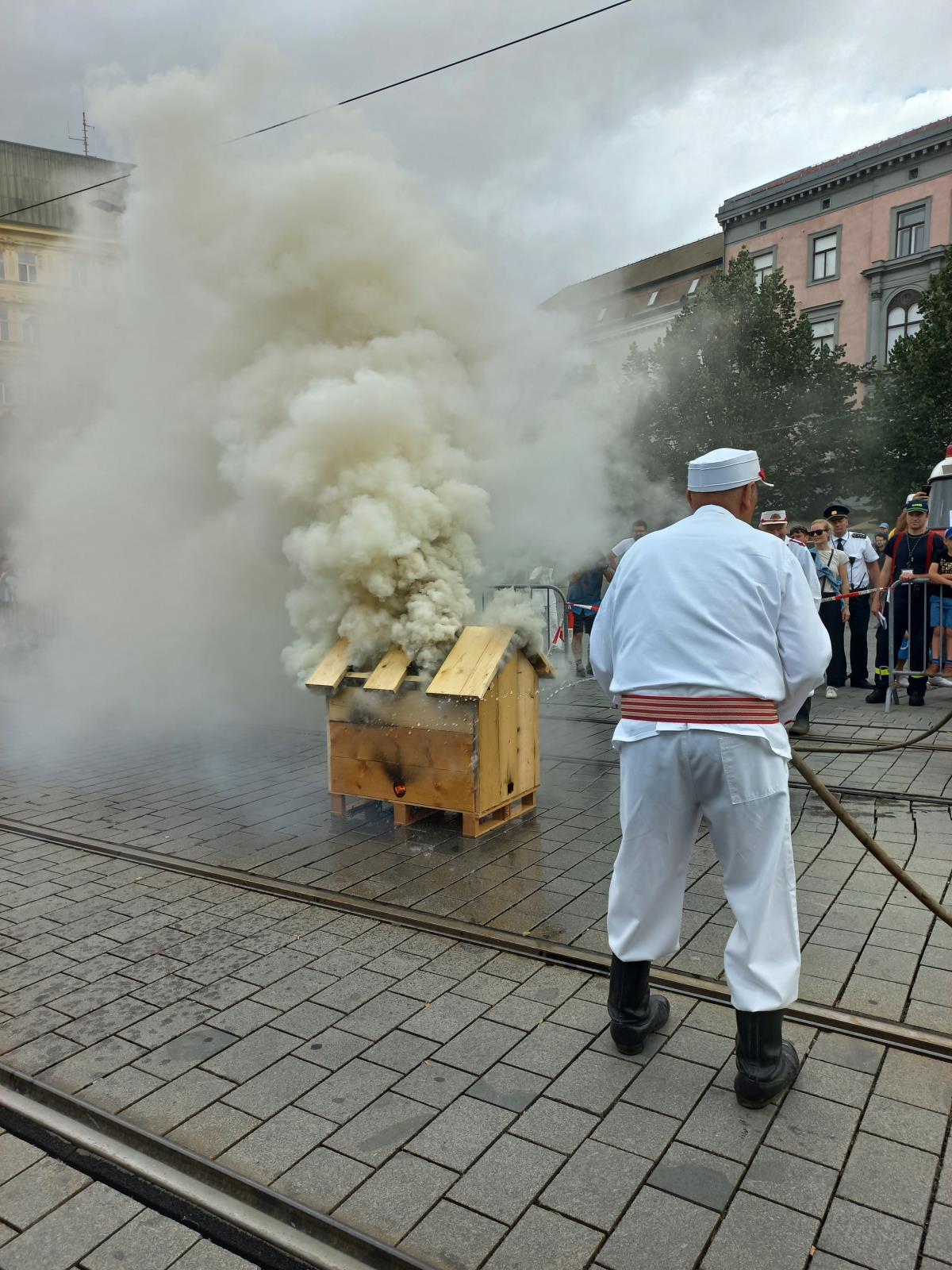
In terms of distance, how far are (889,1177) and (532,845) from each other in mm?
2785

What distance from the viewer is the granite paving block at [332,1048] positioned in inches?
116

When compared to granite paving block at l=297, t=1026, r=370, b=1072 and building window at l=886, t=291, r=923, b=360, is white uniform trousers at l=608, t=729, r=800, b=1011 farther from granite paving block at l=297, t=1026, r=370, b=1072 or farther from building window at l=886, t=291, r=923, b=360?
building window at l=886, t=291, r=923, b=360

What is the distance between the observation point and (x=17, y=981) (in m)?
3.58

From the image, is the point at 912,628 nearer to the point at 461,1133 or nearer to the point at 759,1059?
the point at 759,1059

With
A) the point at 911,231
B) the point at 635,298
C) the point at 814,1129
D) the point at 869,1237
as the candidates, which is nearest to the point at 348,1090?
the point at 814,1129

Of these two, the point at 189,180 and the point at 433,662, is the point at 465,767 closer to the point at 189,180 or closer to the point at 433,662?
the point at 433,662

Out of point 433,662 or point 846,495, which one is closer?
point 433,662

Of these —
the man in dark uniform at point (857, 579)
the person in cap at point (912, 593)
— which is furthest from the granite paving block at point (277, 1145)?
the man in dark uniform at point (857, 579)

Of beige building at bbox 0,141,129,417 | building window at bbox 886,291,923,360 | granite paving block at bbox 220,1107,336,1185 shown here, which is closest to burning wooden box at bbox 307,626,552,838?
granite paving block at bbox 220,1107,336,1185

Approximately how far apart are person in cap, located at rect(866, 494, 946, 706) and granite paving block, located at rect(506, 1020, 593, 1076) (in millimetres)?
6204

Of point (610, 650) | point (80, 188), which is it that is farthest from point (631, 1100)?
point (80, 188)

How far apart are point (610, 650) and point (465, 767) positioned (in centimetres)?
207

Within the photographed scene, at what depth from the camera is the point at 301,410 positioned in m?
5.72

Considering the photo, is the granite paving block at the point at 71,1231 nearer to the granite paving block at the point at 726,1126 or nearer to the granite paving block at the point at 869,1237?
the granite paving block at the point at 726,1126
